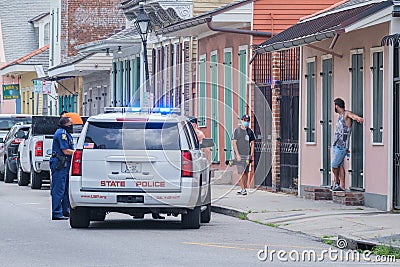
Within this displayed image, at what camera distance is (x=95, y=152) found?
16.5 m

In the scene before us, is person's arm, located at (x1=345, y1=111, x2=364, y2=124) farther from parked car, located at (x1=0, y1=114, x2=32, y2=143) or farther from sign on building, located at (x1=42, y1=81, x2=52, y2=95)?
sign on building, located at (x1=42, y1=81, x2=52, y2=95)

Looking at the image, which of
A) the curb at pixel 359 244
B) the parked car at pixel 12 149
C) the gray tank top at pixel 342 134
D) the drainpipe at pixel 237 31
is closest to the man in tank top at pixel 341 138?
the gray tank top at pixel 342 134

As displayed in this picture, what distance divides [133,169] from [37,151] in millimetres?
12122

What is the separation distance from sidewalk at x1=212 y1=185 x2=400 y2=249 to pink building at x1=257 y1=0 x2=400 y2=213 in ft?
2.04

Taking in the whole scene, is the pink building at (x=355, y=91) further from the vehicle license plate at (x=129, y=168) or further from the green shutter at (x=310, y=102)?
the vehicle license plate at (x=129, y=168)

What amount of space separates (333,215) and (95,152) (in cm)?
456

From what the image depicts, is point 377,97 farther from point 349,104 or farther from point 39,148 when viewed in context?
point 39,148

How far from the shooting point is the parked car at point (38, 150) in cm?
2825

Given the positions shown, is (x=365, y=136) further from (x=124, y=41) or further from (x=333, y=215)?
(x=124, y=41)

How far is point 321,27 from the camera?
2130cm

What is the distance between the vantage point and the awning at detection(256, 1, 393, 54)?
19109mm

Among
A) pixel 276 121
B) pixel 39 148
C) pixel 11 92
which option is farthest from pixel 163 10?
pixel 11 92

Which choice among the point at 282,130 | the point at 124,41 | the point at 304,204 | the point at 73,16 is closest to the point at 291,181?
the point at 282,130

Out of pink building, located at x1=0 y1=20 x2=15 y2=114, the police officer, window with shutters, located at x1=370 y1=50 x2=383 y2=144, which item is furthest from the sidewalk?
pink building, located at x1=0 y1=20 x2=15 y2=114
